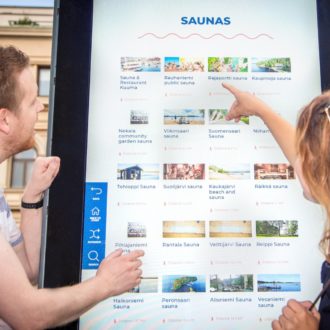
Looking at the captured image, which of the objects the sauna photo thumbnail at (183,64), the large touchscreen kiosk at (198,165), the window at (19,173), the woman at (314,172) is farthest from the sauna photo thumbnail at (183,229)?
the window at (19,173)

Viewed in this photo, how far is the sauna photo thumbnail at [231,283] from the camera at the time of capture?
0.78 m

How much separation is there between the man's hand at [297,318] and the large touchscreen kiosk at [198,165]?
15 millimetres

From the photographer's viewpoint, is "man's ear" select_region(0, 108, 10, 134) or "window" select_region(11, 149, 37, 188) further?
"window" select_region(11, 149, 37, 188)

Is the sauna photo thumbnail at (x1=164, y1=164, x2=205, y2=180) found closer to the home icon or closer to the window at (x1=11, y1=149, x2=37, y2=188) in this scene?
the home icon

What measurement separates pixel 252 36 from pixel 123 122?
34 centimetres

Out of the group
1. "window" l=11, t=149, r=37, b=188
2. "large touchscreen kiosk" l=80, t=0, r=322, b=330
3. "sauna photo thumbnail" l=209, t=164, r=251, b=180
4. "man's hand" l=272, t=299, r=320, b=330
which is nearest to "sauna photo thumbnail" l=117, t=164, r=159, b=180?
"large touchscreen kiosk" l=80, t=0, r=322, b=330

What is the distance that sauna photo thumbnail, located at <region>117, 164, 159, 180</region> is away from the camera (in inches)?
32.2

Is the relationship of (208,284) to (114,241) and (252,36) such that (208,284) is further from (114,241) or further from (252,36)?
(252,36)

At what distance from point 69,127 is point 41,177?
5.2 inches

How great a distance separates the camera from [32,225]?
2.97ft

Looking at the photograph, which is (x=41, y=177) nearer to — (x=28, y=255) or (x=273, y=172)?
(x=28, y=255)

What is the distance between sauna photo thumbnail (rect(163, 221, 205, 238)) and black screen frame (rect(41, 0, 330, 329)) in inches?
6.6

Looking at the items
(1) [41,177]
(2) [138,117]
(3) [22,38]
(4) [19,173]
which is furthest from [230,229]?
(3) [22,38]

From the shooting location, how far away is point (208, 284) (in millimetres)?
783
